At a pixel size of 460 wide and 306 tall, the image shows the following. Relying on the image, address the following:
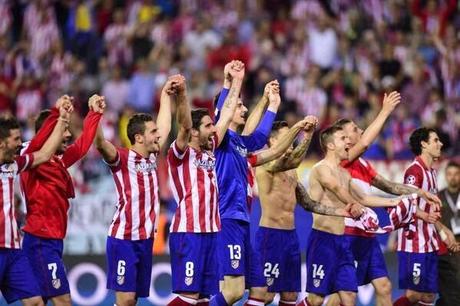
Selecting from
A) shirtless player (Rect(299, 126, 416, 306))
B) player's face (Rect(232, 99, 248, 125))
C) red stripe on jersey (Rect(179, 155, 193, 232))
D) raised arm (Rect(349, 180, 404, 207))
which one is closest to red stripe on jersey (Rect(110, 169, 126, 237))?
red stripe on jersey (Rect(179, 155, 193, 232))

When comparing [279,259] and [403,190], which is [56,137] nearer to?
[279,259]

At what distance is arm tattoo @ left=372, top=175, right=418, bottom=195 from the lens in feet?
49.7

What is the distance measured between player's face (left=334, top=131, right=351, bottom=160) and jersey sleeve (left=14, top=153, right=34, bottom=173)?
4.09 metres

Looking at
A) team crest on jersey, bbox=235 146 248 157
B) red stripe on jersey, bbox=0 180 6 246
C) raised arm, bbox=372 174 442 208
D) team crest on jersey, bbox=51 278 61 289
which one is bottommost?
team crest on jersey, bbox=51 278 61 289

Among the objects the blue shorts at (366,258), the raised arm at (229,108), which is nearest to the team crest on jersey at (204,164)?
the raised arm at (229,108)

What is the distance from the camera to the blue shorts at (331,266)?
14.8 meters

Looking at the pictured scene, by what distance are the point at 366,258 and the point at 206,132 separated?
2860 millimetres

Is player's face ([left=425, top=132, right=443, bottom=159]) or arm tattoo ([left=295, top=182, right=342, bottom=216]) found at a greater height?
player's face ([left=425, top=132, right=443, bottom=159])

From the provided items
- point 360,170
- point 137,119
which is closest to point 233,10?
point 360,170

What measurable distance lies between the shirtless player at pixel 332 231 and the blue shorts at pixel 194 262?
179 centimetres

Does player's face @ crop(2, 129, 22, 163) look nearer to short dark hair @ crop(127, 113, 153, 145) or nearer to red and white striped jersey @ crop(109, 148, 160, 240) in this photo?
red and white striped jersey @ crop(109, 148, 160, 240)

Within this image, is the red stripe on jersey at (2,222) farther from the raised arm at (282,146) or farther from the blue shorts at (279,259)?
the blue shorts at (279,259)

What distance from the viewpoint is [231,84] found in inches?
552

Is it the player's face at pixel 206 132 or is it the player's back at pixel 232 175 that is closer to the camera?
the player's face at pixel 206 132
